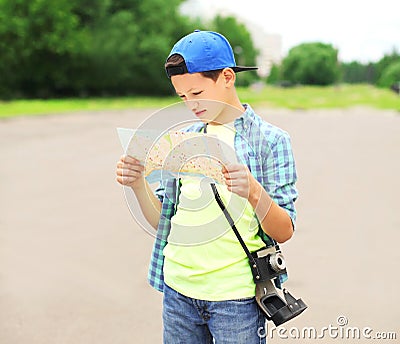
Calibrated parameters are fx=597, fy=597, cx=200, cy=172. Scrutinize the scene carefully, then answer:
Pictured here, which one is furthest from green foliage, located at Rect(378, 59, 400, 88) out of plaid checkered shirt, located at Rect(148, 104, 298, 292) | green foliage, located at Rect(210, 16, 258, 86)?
plaid checkered shirt, located at Rect(148, 104, 298, 292)

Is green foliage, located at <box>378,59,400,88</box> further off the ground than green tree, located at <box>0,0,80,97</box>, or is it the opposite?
green tree, located at <box>0,0,80,97</box>

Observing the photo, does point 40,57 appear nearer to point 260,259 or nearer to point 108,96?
point 108,96

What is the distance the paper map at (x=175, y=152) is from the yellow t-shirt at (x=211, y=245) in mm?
61

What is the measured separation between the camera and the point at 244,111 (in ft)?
4.54

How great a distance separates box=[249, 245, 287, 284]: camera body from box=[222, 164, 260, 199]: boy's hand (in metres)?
0.23

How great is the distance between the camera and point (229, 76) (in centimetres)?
135

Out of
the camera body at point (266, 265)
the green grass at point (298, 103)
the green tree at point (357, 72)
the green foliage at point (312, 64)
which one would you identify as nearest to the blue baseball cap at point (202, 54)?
the camera body at point (266, 265)

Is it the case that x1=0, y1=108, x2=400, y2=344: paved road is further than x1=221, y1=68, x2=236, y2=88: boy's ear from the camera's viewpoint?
Yes

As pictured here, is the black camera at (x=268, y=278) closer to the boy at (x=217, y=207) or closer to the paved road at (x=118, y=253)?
the boy at (x=217, y=207)

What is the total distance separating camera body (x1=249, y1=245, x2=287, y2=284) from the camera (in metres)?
1.37

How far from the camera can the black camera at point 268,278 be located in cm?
137

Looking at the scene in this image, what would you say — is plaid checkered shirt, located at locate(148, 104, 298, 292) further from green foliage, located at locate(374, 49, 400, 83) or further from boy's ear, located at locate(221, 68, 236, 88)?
green foliage, located at locate(374, 49, 400, 83)

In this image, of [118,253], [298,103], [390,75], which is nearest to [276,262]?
[118,253]

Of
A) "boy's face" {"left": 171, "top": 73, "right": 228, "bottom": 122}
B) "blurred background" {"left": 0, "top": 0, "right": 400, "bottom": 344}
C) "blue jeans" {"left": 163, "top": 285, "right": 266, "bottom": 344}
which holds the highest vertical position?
"boy's face" {"left": 171, "top": 73, "right": 228, "bottom": 122}
